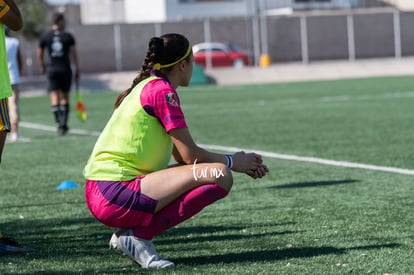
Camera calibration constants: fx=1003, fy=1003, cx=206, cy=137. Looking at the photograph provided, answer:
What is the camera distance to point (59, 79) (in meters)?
17.7

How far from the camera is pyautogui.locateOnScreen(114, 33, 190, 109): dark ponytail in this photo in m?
5.89

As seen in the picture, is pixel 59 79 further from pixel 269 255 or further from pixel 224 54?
pixel 224 54

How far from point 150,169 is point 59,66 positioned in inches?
477

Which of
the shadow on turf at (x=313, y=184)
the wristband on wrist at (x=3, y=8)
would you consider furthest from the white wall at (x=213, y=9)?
the wristband on wrist at (x=3, y=8)

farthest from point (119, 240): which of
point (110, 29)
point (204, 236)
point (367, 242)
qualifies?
point (110, 29)

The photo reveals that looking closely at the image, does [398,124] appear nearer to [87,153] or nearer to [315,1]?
[87,153]

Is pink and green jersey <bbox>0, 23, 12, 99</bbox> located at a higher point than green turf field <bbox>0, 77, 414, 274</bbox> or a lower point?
higher

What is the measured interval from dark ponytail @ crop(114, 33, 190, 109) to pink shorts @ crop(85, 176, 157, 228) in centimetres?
67

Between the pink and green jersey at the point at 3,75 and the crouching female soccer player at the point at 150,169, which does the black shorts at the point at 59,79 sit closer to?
the pink and green jersey at the point at 3,75

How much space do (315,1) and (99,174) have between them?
61.0m

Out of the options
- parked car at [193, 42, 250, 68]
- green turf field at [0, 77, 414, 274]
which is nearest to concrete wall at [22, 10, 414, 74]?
parked car at [193, 42, 250, 68]

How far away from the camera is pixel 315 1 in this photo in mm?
65750

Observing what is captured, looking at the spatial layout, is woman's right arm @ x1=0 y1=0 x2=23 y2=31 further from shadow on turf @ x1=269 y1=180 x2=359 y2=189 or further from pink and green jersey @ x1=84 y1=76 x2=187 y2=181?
shadow on turf @ x1=269 y1=180 x2=359 y2=189

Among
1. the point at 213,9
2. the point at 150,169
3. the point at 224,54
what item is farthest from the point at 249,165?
the point at 213,9
